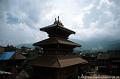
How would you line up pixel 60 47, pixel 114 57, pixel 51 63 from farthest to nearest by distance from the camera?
pixel 114 57 → pixel 60 47 → pixel 51 63

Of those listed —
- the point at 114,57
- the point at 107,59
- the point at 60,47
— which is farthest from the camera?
the point at 107,59

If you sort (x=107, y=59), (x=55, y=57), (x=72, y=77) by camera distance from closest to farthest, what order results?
(x=55, y=57) < (x=72, y=77) < (x=107, y=59)

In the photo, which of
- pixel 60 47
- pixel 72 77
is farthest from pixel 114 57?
pixel 60 47

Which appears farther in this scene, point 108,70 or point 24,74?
point 108,70

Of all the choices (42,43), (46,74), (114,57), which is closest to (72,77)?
(46,74)

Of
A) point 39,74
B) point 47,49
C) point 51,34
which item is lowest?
point 39,74

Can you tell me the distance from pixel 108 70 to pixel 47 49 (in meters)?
32.9

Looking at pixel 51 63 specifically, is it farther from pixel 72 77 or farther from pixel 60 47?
pixel 72 77

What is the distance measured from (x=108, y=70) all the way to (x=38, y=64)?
34346mm

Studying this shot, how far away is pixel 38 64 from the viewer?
19.8m

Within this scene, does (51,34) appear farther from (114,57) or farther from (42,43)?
(114,57)

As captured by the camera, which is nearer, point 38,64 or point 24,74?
point 38,64

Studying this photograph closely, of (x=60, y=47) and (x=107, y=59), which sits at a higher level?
(x=60, y=47)

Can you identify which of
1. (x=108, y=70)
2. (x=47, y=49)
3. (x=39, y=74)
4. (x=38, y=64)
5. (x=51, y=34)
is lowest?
(x=108, y=70)
